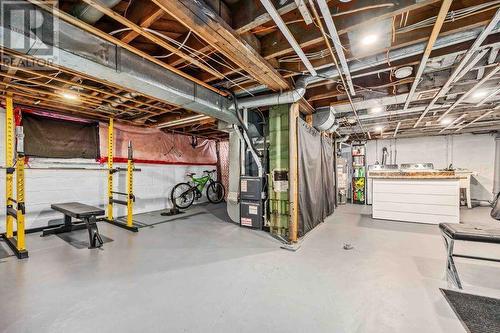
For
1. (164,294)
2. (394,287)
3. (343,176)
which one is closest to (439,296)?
(394,287)

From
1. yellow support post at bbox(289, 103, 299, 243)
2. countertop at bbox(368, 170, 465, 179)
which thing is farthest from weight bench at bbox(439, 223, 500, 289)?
countertop at bbox(368, 170, 465, 179)

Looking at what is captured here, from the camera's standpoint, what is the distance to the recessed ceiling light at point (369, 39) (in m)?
2.12

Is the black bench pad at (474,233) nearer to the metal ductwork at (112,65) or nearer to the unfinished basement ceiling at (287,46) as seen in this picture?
the unfinished basement ceiling at (287,46)

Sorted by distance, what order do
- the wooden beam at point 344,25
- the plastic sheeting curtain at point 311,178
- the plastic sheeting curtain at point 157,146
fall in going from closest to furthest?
the wooden beam at point 344,25
the plastic sheeting curtain at point 311,178
the plastic sheeting curtain at point 157,146

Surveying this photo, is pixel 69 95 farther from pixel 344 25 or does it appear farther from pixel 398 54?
pixel 398 54

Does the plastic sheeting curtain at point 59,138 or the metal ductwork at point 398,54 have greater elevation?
the metal ductwork at point 398,54

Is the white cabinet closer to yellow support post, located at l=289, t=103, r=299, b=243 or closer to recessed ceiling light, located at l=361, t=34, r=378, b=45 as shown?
yellow support post, located at l=289, t=103, r=299, b=243

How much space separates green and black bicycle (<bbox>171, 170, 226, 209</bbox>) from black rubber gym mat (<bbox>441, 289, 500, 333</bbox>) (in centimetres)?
563

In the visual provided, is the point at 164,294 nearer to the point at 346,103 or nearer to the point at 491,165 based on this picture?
the point at 346,103

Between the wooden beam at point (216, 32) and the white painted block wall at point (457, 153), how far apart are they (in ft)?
25.4

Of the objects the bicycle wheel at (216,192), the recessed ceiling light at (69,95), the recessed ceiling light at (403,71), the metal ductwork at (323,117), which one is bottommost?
the bicycle wheel at (216,192)

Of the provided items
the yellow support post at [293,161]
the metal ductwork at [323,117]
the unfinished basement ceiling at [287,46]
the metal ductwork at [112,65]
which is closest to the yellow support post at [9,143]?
the unfinished basement ceiling at [287,46]

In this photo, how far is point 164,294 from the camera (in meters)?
1.99

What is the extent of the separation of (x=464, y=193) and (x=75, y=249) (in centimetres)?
1008
